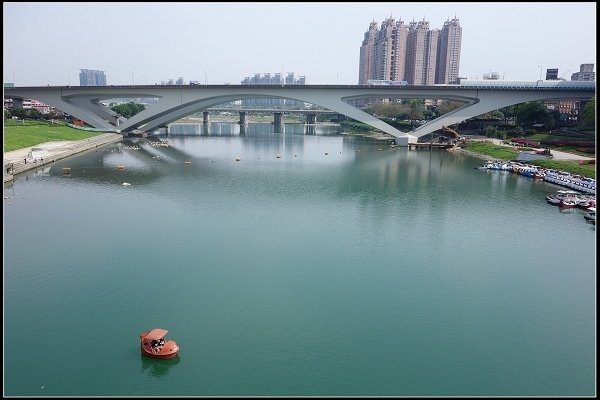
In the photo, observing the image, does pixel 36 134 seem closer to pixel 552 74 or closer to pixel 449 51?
pixel 552 74

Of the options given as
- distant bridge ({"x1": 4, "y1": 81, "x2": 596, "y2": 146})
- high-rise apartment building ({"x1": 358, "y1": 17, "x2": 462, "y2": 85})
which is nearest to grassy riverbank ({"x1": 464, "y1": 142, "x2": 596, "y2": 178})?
distant bridge ({"x1": 4, "y1": 81, "x2": 596, "y2": 146})

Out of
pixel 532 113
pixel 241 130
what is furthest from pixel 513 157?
pixel 241 130

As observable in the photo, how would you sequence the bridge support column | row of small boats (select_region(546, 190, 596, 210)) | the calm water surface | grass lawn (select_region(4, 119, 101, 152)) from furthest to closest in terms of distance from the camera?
the bridge support column < grass lawn (select_region(4, 119, 101, 152)) < row of small boats (select_region(546, 190, 596, 210)) < the calm water surface

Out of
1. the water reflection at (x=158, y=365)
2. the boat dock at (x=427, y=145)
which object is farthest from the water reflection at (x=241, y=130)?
the water reflection at (x=158, y=365)

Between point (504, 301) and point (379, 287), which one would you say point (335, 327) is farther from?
point (504, 301)

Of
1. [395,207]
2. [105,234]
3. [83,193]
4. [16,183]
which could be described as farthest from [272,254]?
[16,183]

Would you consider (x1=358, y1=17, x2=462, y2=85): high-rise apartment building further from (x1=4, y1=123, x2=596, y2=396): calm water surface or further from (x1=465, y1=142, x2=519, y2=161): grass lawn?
(x1=4, y1=123, x2=596, y2=396): calm water surface
